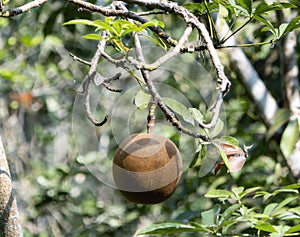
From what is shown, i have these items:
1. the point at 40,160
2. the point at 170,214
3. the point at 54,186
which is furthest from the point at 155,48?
the point at 40,160

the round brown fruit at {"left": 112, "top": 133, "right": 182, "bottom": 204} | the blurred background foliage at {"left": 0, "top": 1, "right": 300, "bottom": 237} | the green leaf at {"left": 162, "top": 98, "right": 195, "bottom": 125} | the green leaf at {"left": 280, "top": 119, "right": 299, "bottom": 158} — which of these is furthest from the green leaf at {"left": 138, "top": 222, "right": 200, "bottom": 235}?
the green leaf at {"left": 280, "top": 119, "right": 299, "bottom": 158}

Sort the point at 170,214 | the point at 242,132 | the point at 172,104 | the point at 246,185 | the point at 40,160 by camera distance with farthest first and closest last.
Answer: the point at 40,160 < the point at 170,214 < the point at 242,132 < the point at 246,185 < the point at 172,104

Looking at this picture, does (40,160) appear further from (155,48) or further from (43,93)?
(155,48)

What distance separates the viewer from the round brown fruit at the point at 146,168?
106cm

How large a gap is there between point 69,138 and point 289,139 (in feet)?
6.57

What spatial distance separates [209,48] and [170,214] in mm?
2237

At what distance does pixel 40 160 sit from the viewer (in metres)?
4.11

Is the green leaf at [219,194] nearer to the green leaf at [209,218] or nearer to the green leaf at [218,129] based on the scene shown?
the green leaf at [209,218]

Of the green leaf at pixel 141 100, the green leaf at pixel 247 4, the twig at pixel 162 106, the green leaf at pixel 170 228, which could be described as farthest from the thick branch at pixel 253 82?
the twig at pixel 162 106

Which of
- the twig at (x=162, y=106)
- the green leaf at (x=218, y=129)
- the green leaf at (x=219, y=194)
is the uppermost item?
the twig at (x=162, y=106)

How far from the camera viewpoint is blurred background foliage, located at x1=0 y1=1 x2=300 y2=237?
261cm

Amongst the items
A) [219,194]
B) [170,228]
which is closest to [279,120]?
[219,194]

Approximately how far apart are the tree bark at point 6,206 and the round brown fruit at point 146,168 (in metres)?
0.18

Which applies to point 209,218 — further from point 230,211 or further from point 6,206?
point 6,206
